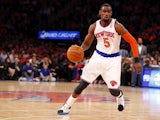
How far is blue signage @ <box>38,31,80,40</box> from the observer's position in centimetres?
2519

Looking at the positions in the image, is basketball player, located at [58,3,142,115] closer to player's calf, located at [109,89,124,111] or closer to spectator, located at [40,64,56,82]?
player's calf, located at [109,89,124,111]

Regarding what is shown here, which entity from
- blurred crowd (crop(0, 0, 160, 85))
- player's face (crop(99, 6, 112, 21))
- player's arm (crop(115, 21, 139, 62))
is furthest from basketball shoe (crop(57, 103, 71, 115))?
blurred crowd (crop(0, 0, 160, 85))

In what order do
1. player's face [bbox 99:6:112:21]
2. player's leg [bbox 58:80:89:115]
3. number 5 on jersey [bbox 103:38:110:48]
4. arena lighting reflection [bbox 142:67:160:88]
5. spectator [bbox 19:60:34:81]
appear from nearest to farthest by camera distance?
player's face [bbox 99:6:112:21] < number 5 on jersey [bbox 103:38:110:48] < player's leg [bbox 58:80:89:115] < arena lighting reflection [bbox 142:67:160:88] < spectator [bbox 19:60:34:81]

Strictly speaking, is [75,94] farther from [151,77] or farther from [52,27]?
[52,27]

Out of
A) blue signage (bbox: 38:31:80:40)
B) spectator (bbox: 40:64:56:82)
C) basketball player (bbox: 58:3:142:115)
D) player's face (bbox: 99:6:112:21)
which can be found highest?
blue signage (bbox: 38:31:80:40)

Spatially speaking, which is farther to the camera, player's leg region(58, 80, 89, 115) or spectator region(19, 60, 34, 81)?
spectator region(19, 60, 34, 81)

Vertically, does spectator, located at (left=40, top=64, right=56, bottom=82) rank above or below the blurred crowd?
below

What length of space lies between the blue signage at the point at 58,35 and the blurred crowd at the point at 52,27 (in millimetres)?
298

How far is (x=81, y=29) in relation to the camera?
2511 centimetres

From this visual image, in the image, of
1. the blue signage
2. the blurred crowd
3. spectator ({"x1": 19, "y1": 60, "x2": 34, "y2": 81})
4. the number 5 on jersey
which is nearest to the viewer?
the number 5 on jersey

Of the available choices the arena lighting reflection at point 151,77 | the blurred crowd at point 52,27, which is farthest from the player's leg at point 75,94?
the blurred crowd at point 52,27

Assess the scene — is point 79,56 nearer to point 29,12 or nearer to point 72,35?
point 72,35

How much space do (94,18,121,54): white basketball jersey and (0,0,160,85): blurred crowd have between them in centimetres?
1026

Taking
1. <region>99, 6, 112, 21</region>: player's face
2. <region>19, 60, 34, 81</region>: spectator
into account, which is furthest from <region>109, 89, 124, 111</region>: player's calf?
<region>19, 60, 34, 81</region>: spectator
